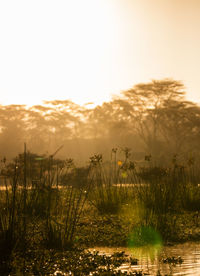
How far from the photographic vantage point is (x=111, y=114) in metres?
32.7

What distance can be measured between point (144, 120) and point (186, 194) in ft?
78.0

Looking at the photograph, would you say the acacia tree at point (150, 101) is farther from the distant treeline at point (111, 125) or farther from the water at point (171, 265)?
the water at point (171, 265)

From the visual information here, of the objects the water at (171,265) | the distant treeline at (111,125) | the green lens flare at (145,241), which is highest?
the distant treeline at (111,125)

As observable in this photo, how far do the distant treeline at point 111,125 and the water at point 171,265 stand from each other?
2316 centimetres

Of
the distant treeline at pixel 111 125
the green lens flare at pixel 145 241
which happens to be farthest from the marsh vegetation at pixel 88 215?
the distant treeline at pixel 111 125

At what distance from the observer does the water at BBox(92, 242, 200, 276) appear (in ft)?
12.6

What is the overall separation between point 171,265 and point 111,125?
27.2 m

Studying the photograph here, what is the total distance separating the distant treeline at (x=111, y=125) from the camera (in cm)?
2905

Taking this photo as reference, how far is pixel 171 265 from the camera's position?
13.3ft

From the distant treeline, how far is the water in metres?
23.2

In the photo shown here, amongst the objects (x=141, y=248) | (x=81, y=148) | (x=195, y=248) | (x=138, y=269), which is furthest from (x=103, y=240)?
(x=81, y=148)

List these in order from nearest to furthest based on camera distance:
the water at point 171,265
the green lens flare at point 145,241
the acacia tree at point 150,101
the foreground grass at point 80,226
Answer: the water at point 171,265, the foreground grass at point 80,226, the green lens flare at point 145,241, the acacia tree at point 150,101

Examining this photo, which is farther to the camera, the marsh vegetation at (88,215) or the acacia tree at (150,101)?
the acacia tree at (150,101)

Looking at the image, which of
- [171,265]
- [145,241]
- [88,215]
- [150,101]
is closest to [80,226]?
[88,215]
